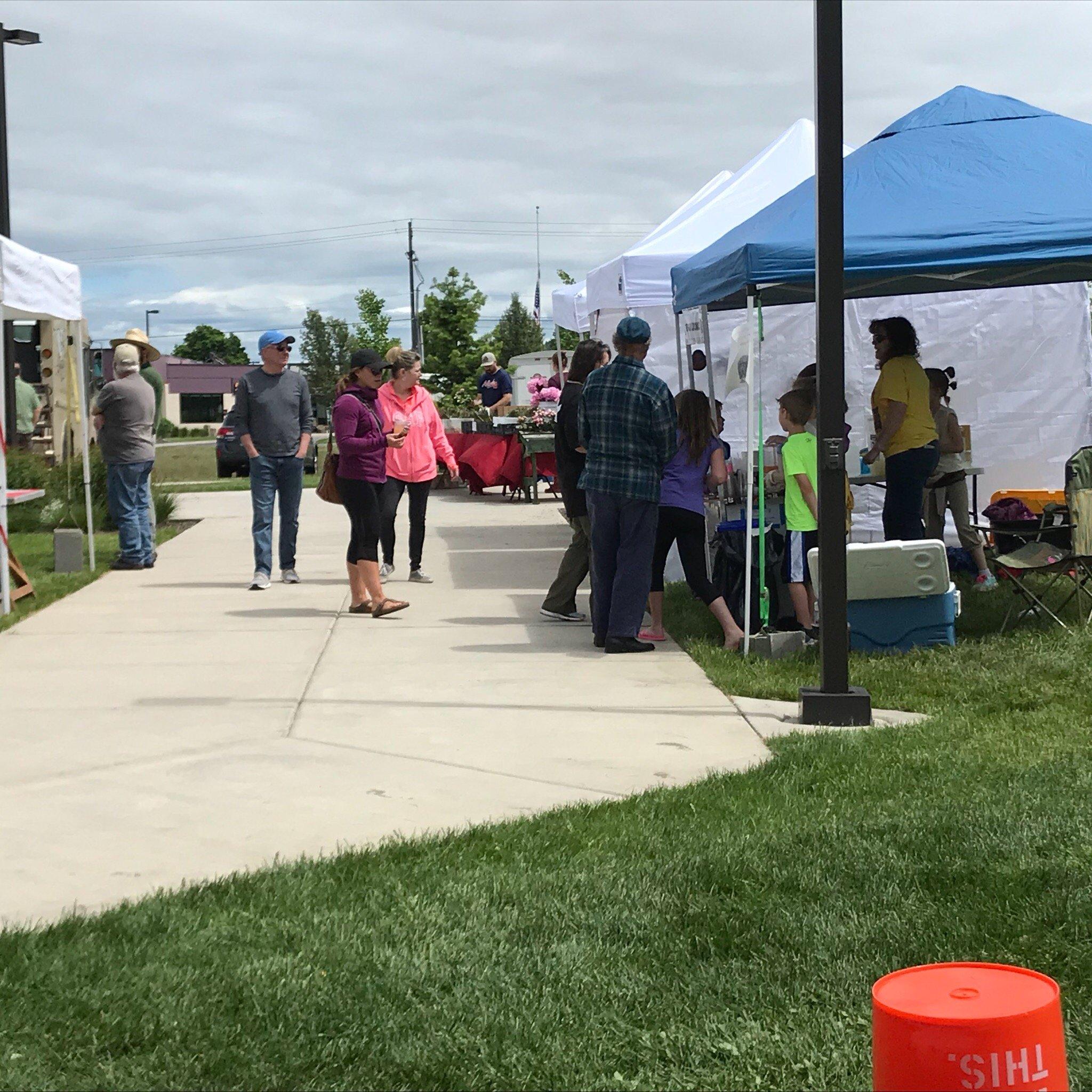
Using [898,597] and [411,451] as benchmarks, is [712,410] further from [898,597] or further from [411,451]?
[411,451]

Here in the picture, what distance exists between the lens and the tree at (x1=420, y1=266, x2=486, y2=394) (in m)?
54.3

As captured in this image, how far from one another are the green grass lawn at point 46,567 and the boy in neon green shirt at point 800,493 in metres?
5.45

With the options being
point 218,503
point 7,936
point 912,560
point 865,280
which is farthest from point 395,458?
point 218,503

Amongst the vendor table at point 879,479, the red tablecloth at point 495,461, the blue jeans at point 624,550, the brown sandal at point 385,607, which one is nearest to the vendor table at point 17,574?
the brown sandal at point 385,607

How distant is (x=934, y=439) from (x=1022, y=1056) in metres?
8.60

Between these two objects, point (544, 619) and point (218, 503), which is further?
point (218, 503)

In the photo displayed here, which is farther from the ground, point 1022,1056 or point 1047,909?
point 1022,1056

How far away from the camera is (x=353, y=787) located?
6.13 m

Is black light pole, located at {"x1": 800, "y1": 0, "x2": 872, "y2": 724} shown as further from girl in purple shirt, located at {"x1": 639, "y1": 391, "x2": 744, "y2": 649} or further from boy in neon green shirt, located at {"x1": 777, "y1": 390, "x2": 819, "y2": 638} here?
girl in purple shirt, located at {"x1": 639, "y1": 391, "x2": 744, "y2": 649}

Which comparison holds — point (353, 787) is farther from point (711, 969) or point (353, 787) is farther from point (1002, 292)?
point (1002, 292)

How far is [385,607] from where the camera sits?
11.0 metres

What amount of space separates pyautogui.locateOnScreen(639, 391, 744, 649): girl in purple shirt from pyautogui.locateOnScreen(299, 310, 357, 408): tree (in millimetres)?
94275

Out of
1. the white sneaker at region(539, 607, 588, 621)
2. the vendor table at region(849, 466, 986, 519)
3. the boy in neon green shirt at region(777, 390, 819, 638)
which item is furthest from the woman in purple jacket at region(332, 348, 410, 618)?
the vendor table at region(849, 466, 986, 519)

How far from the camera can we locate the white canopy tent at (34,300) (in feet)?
36.2
